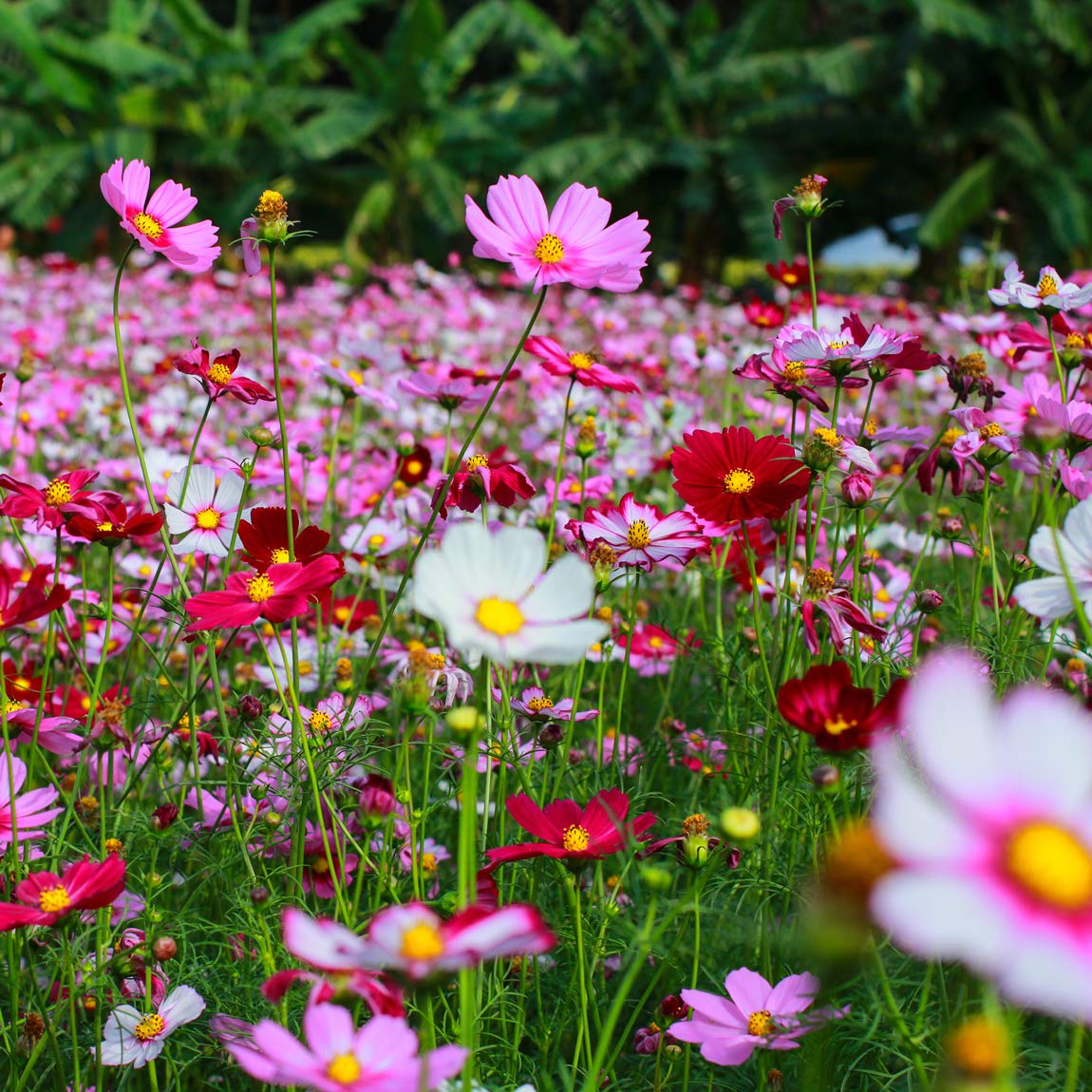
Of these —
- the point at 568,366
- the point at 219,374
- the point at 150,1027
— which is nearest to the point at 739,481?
the point at 568,366

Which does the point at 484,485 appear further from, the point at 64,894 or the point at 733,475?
the point at 64,894

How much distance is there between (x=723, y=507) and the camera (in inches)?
29.7

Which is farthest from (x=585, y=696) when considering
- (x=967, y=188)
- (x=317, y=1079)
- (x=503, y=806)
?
(x=967, y=188)

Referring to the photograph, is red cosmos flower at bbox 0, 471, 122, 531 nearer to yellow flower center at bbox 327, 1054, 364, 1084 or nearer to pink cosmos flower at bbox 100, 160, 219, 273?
pink cosmos flower at bbox 100, 160, 219, 273

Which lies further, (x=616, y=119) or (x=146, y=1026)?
(x=616, y=119)

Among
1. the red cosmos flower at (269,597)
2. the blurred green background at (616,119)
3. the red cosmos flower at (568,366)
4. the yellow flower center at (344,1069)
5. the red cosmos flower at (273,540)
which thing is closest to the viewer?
the yellow flower center at (344,1069)

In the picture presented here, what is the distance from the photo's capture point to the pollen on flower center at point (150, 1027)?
0.66 metres

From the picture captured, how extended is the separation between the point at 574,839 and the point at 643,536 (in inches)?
9.2

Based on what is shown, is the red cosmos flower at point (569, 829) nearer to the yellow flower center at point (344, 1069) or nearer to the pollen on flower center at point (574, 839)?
the pollen on flower center at point (574, 839)

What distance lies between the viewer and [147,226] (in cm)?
76

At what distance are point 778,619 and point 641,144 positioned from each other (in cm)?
709

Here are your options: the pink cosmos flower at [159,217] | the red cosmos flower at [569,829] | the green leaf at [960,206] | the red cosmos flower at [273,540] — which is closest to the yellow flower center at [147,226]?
the pink cosmos flower at [159,217]

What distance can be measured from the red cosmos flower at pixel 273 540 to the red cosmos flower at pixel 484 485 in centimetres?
11

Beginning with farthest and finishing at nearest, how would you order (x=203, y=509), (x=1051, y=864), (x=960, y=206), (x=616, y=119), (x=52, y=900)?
(x=616, y=119), (x=960, y=206), (x=203, y=509), (x=52, y=900), (x=1051, y=864)
